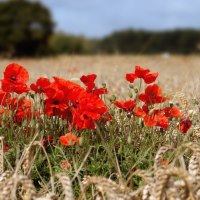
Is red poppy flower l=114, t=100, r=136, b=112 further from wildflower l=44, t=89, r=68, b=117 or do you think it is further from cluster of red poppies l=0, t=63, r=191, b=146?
wildflower l=44, t=89, r=68, b=117

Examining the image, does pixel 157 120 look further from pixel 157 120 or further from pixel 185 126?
pixel 185 126

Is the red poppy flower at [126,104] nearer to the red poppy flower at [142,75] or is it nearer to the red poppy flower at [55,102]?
the red poppy flower at [142,75]

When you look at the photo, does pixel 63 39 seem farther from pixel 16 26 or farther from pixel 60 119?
pixel 60 119

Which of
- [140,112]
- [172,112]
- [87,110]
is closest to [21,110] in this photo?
[87,110]

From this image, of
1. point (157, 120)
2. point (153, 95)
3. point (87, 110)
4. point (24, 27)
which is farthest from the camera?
point (24, 27)

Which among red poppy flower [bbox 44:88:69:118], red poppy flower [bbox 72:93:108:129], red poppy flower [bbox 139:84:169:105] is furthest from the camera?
red poppy flower [bbox 139:84:169:105]

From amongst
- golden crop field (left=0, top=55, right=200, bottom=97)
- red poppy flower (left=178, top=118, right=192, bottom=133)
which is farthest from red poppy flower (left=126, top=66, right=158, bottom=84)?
golden crop field (left=0, top=55, right=200, bottom=97)
